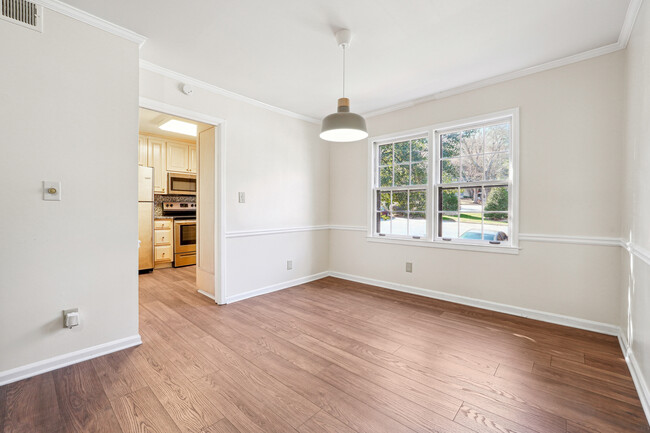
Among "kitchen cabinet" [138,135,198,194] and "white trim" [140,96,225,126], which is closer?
"white trim" [140,96,225,126]

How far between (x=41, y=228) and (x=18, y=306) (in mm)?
Answer: 544

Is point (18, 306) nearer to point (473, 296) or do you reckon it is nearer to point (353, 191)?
point (353, 191)

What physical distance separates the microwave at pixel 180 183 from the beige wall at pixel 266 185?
2.81 m

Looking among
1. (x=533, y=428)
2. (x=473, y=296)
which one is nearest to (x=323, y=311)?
(x=473, y=296)

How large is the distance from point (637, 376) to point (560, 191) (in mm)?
1642

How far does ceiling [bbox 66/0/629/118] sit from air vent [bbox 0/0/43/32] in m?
0.23

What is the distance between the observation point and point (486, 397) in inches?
69.1

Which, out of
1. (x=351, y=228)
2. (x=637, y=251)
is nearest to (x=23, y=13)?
(x=351, y=228)

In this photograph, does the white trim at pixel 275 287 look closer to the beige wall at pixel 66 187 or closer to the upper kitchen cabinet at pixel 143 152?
the beige wall at pixel 66 187

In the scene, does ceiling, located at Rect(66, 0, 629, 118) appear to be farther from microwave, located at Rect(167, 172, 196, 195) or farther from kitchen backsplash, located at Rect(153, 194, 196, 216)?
kitchen backsplash, located at Rect(153, 194, 196, 216)

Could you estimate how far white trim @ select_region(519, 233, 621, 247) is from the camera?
2.57 metres

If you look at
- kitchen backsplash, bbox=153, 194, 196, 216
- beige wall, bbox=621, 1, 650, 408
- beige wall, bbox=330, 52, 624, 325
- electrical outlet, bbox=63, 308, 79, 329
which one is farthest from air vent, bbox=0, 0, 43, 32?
beige wall, bbox=621, 1, 650, 408

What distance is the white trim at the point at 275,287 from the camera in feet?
11.8

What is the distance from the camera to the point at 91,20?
85.1 inches
